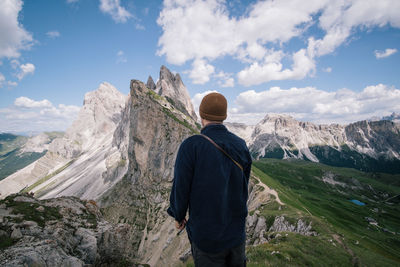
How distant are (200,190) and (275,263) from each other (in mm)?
9825

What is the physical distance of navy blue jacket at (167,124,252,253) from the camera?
4242 mm

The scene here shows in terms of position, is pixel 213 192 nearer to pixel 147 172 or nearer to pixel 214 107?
pixel 214 107

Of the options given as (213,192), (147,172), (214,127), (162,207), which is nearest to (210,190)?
(213,192)

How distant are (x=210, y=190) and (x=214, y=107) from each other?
2.02m

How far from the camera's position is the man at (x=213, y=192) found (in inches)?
167

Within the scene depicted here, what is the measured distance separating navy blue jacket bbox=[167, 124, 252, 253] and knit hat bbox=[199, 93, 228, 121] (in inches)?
15.2

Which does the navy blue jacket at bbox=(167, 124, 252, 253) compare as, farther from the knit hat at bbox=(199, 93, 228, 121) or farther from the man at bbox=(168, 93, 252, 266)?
the knit hat at bbox=(199, 93, 228, 121)

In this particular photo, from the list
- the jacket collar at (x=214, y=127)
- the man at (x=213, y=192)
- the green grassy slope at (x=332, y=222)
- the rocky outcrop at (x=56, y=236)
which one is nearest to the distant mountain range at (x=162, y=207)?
the rocky outcrop at (x=56, y=236)

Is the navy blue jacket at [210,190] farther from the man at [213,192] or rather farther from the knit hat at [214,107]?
the knit hat at [214,107]

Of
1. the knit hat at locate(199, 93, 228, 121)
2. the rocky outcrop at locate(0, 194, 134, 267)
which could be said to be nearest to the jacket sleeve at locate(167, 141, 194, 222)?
the knit hat at locate(199, 93, 228, 121)

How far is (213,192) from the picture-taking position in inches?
167

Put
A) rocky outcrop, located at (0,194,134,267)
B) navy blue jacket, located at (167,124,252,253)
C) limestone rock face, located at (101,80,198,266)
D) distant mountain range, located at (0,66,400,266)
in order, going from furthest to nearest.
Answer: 1. limestone rock face, located at (101,80,198,266)
2. distant mountain range, located at (0,66,400,266)
3. rocky outcrop, located at (0,194,134,267)
4. navy blue jacket, located at (167,124,252,253)

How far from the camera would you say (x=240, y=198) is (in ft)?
15.2

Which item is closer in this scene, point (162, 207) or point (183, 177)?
point (183, 177)
